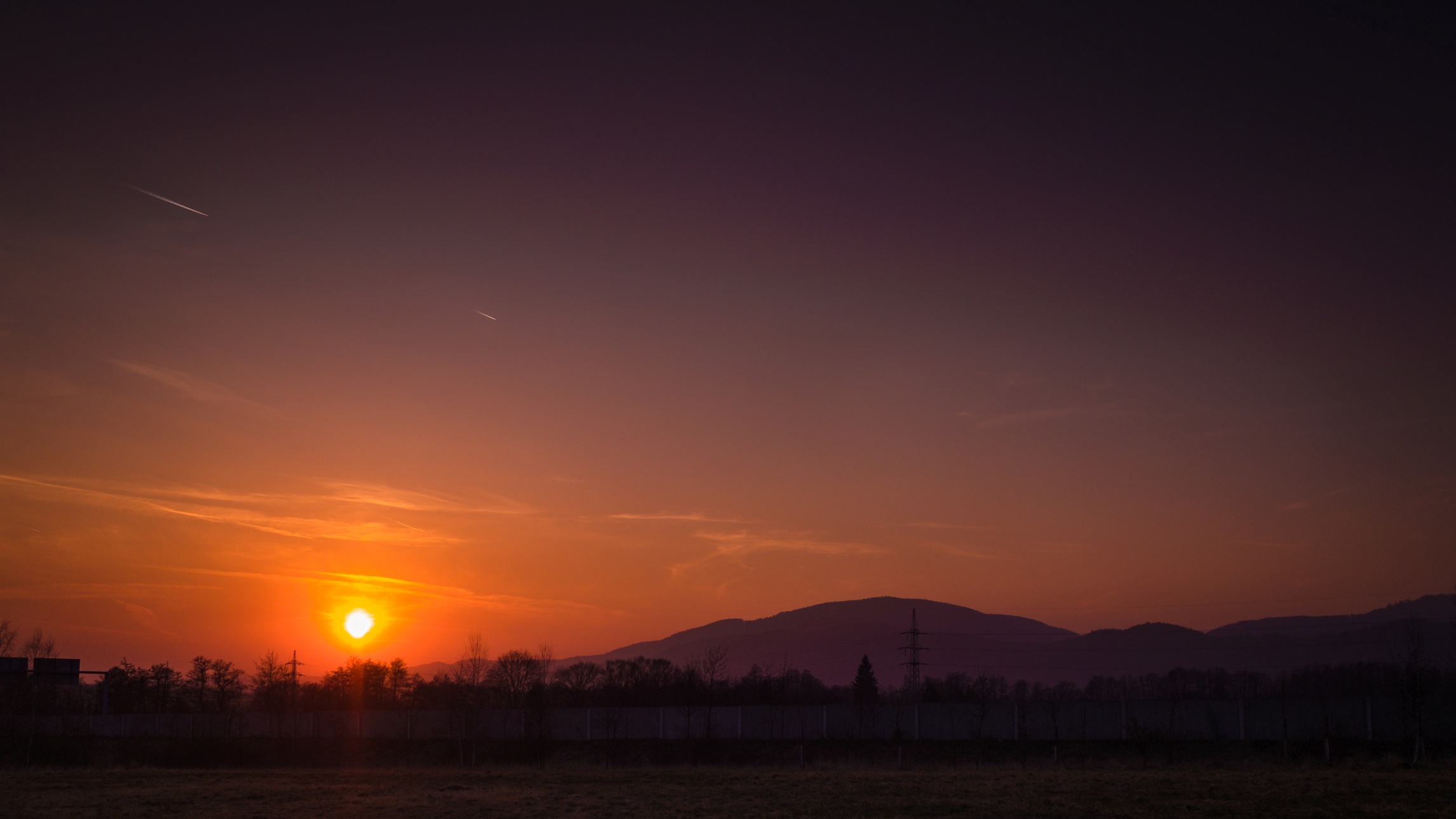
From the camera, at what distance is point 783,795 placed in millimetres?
37125

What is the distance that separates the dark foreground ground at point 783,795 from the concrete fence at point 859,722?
2886cm

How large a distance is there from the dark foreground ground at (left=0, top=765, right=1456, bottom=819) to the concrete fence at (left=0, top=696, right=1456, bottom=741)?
2886cm

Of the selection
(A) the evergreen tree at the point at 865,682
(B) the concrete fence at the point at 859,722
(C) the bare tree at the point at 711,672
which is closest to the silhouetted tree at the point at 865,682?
(A) the evergreen tree at the point at 865,682

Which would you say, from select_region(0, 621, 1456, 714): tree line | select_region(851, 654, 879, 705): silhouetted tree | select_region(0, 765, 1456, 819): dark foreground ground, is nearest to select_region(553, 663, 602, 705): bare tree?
select_region(0, 621, 1456, 714): tree line

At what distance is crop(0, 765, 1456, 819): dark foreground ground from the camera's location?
30.9 m

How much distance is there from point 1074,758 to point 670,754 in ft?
101

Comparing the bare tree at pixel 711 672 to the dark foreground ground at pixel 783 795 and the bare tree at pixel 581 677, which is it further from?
the dark foreground ground at pixel 783 795

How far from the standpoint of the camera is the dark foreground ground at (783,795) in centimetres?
3088

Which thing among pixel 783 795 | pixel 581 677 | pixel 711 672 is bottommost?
pixel 581 677

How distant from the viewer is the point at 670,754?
79062 mm

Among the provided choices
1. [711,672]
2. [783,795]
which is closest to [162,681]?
[711,672]

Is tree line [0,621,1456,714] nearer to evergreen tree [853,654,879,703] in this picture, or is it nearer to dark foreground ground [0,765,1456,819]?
evergreen tree [853,654,879,703]

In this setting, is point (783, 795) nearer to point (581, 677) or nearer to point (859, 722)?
point (859, 722)

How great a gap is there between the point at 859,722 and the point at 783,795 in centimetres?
4786
